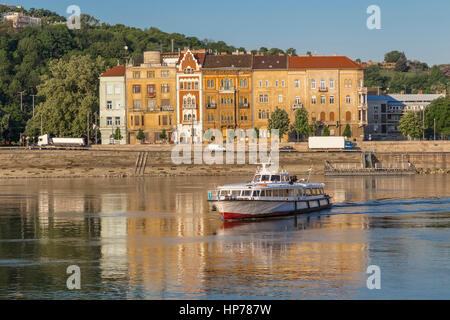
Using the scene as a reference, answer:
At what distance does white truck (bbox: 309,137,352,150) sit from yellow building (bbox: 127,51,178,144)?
26936 millimetres

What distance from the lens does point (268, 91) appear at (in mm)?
152125

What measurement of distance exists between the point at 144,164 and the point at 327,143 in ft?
97.8

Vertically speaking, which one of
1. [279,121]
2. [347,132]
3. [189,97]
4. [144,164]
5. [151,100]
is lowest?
[144,164]

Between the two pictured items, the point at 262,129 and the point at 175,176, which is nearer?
the point at 175,176

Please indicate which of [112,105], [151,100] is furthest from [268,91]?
[112,105]

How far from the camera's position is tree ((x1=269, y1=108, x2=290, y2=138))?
14588cm

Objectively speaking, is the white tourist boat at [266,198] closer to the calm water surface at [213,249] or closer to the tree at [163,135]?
the calm water surface at [213,249]

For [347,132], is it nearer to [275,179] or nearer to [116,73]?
[116,73]

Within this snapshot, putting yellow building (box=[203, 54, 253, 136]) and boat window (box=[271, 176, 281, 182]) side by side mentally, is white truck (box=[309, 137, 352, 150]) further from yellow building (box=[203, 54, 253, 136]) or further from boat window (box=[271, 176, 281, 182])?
boat window (box=[271, 176, 281, 182])

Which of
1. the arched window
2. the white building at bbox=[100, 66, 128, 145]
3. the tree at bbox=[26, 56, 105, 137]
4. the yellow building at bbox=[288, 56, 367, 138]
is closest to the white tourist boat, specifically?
the yellow building at bbox=[288, 56, 367, 138]
